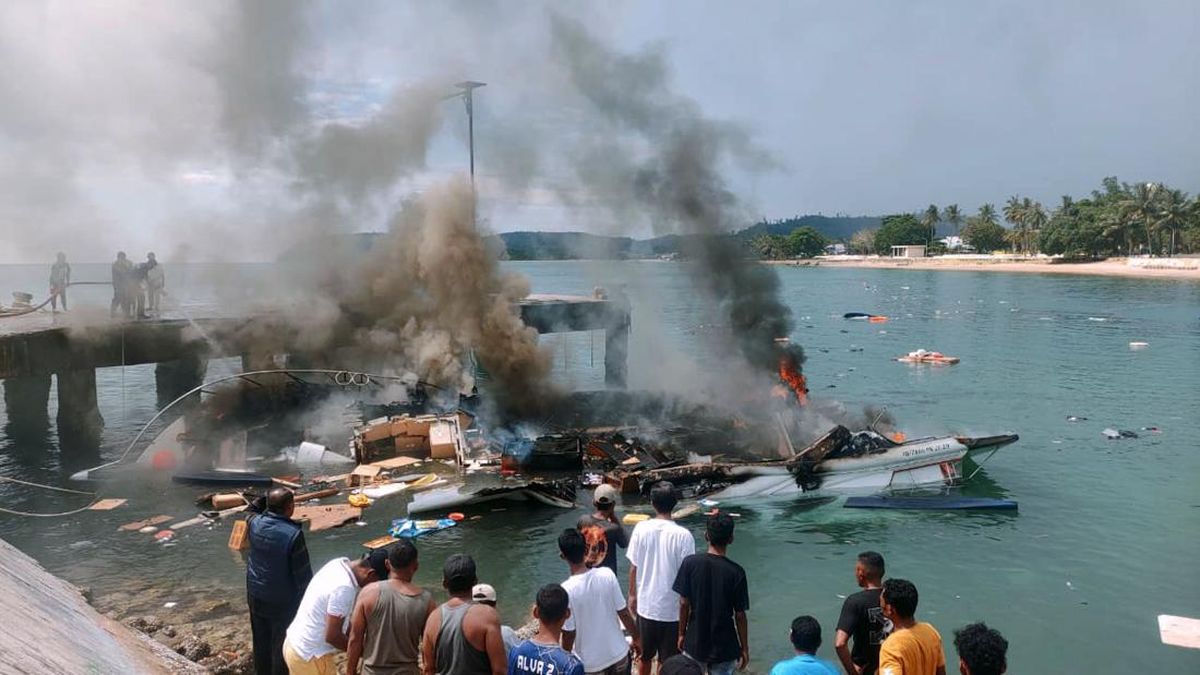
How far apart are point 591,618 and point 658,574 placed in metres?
1.06

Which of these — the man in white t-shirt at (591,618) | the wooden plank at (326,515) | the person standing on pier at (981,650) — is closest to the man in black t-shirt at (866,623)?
the person standing on pier at (981,650)

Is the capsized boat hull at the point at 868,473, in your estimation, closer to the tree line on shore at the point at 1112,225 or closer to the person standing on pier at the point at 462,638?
the person standing on pier at the point at 462,638

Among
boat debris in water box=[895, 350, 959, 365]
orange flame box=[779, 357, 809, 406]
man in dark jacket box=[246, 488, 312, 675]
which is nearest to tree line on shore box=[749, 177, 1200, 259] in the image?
boat debris in water box=[895, 350, 959, 365]

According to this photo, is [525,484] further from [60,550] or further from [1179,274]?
[1179,274]

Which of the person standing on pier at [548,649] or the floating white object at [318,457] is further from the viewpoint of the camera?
the floating white object at [318,457]

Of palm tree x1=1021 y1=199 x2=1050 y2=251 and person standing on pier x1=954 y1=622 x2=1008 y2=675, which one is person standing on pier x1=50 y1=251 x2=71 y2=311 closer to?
person standing on pier x1=954 y1=622 x2=1008 y2=675

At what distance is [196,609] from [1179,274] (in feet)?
429

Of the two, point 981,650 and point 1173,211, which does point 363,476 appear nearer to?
point 981,650

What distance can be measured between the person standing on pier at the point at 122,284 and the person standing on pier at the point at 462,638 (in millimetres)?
26712

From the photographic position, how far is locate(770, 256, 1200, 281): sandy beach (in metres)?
109

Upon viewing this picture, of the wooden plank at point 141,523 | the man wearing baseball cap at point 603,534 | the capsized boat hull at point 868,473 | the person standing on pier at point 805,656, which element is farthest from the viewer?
the capsized boat hull at point 868,473

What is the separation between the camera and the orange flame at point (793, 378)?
26.2 meters

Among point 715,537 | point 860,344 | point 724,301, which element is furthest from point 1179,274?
point 715,537

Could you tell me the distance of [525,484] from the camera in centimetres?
1875
